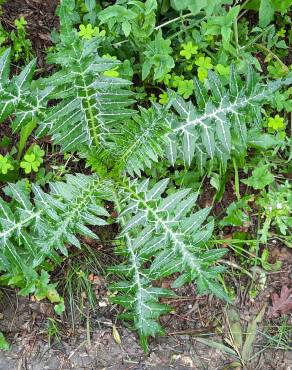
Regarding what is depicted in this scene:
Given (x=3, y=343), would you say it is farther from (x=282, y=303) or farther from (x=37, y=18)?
(x=37, y=18)

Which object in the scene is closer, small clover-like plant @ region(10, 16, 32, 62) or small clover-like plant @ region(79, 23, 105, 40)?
small clover-like plant @ region(79, 23, 105, 40)

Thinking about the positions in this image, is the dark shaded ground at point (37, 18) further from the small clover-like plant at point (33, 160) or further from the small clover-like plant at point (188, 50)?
the small clover-like plant at point (188, 50)

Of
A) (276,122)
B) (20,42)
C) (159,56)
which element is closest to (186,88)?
(159,56)

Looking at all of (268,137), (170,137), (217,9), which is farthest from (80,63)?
(268,137)

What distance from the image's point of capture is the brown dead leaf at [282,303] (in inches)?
126

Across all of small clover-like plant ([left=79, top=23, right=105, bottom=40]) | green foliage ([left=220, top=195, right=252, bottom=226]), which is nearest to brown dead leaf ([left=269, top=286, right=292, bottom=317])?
Result: green foliage ([left=220, top=195, right=252, bottom=226])

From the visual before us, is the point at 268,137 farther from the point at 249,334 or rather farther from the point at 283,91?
the point at 249,334

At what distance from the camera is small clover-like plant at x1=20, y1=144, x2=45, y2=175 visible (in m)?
3.09

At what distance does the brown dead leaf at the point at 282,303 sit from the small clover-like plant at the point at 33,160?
148 cm

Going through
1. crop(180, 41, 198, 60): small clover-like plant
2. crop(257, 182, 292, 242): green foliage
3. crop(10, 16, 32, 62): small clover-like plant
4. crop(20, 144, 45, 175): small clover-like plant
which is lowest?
crop(257, 182, 292, 242): green foliage

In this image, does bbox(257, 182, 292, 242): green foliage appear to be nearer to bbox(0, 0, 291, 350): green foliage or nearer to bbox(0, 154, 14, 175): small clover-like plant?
bbox(0, 0, 291, 350): green foliage

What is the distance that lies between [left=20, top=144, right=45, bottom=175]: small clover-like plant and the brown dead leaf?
148cm

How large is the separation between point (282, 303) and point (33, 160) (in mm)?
1562

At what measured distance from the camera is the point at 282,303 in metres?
3.21
